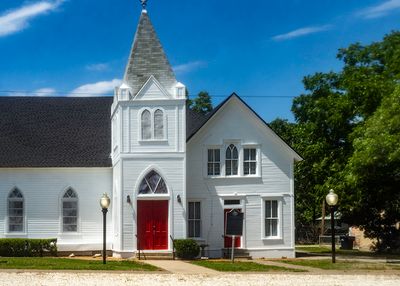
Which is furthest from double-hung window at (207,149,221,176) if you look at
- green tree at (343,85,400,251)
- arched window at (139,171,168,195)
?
green tree at (343,85,400,251)

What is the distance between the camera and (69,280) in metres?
22.4

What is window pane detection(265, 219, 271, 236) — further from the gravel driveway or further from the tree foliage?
the gravel driveway

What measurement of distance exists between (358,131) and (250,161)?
5.18 meters

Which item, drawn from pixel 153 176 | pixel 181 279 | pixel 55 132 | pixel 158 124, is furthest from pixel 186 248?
pixel 181 279

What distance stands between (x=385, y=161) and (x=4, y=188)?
694 inches

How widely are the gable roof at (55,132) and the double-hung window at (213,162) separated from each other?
4838mm

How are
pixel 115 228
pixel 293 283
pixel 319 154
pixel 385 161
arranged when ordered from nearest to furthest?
pixel 293 283 → pixel 385 161 → pixel 115 228 → pixel 319 154

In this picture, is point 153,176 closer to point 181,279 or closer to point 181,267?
point 181,267

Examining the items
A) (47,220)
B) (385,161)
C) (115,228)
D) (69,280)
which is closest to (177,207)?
(115,228)

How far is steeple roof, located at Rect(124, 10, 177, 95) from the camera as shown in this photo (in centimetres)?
3534

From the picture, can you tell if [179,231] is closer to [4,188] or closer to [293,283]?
[4,188]

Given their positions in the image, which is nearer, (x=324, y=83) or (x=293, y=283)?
(x=293, y=283)

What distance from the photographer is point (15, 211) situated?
3762cm

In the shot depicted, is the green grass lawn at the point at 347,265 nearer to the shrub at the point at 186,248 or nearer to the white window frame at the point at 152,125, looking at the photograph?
the shrub at the point at 186,248
